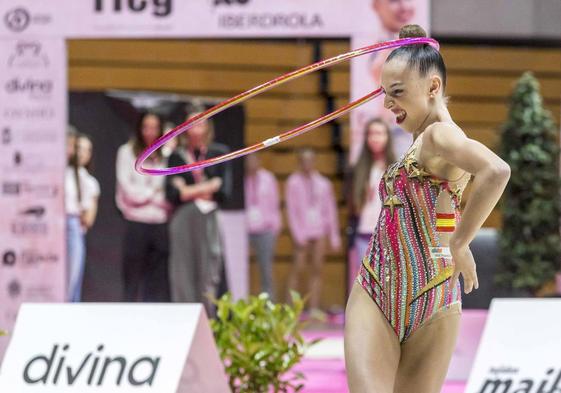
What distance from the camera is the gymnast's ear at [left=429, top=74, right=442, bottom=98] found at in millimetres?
3176

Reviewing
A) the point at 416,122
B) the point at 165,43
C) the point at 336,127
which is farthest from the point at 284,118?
the point at 416,122

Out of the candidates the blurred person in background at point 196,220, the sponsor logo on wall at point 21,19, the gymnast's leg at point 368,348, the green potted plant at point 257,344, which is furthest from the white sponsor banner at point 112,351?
the blurred person in background at point 196,220

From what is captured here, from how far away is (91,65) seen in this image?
11430mm

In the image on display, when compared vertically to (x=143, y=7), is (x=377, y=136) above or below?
below

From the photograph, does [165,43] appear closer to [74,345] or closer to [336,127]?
[336,127]

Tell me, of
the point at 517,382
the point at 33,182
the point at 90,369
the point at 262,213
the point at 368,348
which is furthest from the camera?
the point at 262,213

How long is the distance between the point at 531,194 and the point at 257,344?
184 inches

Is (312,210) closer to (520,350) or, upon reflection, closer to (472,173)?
(520,350)

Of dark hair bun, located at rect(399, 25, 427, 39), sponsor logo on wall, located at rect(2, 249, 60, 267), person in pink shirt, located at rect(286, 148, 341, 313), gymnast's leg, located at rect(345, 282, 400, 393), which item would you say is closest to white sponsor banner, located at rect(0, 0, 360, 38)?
sponsor logo on wall, located at rect(2, 249, 60, 267)

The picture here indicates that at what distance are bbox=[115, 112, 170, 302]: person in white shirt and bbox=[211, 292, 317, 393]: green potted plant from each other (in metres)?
3.24

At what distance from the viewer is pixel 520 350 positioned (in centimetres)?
490

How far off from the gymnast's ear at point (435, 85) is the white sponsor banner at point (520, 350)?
1.93 metres

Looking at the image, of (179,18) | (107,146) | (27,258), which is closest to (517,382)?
(179,18)

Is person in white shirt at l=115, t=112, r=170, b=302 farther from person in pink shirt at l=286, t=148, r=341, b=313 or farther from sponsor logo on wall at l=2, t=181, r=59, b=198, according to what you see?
person in pink shirt at l=286, t=148, r=341, b=313
